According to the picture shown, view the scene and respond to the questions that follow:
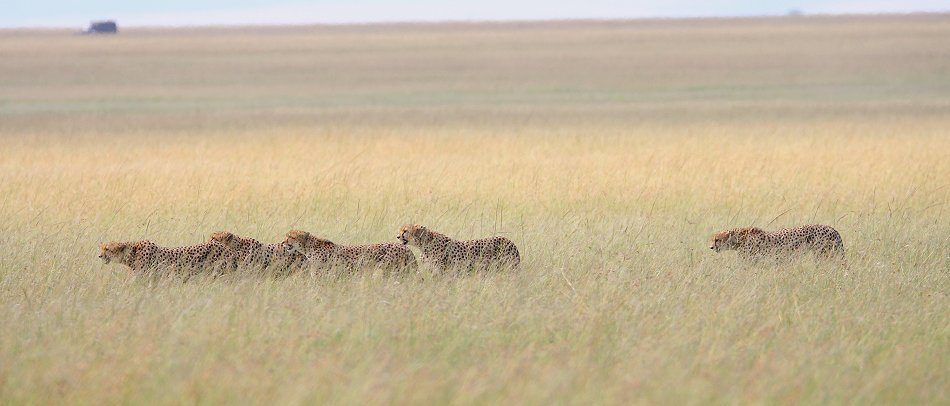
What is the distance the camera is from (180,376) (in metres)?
5.29

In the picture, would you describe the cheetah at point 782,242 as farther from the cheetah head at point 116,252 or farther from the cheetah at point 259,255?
the cheetah head at point 116,252

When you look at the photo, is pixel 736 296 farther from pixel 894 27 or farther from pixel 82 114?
pixel 894 27

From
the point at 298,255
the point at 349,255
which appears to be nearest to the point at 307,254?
the point at 298,255

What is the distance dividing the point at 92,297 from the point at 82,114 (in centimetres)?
2514

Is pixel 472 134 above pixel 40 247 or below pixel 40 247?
below

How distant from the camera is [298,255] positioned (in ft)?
25.9

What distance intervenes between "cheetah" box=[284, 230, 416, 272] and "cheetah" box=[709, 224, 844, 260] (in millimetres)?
2156

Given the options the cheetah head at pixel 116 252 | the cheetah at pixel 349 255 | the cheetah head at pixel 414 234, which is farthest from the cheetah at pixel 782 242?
the cheetah head at pixel 116 252

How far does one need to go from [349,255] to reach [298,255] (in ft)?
1.12

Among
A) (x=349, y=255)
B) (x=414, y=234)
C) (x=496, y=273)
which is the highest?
(x=414, y=234)

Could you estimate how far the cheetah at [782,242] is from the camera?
8.35 metres

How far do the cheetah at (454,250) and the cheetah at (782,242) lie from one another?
59.1 inches

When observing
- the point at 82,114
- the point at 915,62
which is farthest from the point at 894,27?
the point at 82,114

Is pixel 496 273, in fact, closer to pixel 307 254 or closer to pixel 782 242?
pixel 307 254
